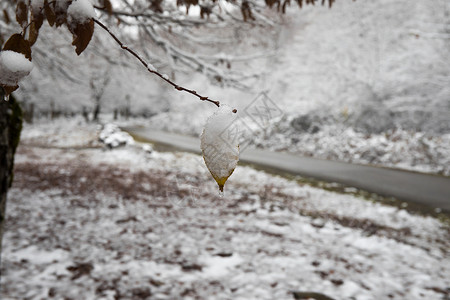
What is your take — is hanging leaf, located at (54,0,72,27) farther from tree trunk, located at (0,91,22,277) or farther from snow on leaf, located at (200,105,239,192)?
tree trunk, located at (0,91,22,277)

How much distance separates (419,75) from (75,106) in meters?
27.3

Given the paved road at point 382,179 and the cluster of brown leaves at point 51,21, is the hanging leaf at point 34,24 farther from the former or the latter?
the paved road at point 382,179

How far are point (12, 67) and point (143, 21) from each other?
2.55 meters

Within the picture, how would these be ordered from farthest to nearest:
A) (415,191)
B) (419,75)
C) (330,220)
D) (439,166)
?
(419,75) → (439,166) → (415,191) → (330,220)

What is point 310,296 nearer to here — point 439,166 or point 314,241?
point 314,241

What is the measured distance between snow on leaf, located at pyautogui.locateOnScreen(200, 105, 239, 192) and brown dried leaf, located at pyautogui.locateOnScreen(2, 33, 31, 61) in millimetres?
419

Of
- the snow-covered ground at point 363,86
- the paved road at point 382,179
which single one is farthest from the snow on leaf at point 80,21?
the snow-covered ground at point 363,86

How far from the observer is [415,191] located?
7.35 metres

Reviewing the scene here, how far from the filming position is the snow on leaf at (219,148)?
642mm

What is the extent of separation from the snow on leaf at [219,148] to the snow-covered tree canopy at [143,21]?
0.11 meters

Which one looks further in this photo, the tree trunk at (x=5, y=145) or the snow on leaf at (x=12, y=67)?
the tree trunk at (x=5, y=145)

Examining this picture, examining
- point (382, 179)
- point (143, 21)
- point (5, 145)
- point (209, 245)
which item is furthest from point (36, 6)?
point (382, 179)

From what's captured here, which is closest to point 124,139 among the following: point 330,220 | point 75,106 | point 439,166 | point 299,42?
point 330,220

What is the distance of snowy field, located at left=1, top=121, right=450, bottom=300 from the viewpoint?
109 inches
